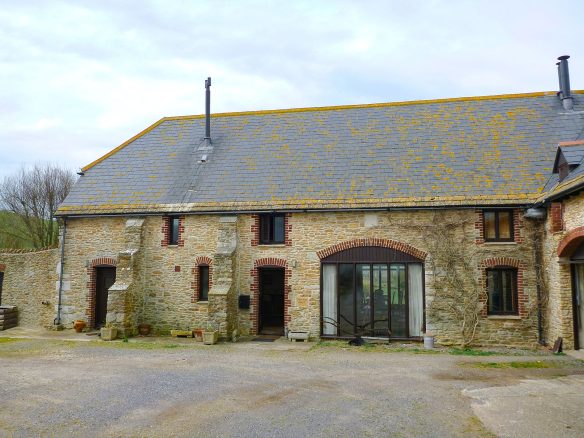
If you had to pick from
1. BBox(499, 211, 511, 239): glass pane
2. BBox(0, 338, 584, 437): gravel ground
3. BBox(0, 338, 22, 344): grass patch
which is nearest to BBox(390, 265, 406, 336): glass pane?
BBox(0, 338, 584, 437): gravel ground

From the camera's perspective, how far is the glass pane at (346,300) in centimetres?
1504

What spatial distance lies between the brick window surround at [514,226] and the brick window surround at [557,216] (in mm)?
1403

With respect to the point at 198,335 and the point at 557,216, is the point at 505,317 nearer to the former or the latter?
the point at 557,216

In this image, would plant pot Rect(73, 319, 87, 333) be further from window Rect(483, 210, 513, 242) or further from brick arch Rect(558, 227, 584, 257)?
brick arch Rect(558, 227, 584, 257)

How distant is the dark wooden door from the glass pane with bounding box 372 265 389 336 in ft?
32.0

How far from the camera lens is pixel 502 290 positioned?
14336 mm

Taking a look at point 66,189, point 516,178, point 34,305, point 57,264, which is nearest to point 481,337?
point 516,178

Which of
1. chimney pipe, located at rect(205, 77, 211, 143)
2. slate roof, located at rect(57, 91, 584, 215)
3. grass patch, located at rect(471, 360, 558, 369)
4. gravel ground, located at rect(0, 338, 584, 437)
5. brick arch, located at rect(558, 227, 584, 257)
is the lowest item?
gravel ground, located at rect(0, 338, 584, 437)

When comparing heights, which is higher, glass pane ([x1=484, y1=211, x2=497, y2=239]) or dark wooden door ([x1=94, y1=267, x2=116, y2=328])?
glass pane ([x1=484, y1=211, x2=497, y2=239])

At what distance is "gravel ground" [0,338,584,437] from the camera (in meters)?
7.11

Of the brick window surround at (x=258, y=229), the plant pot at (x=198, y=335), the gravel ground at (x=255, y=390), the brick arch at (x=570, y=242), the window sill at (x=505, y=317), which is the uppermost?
the brick window surround at (x=258, y=229)

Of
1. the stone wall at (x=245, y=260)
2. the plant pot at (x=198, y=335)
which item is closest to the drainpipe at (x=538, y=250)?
the stone wall at (x=245, y=260)

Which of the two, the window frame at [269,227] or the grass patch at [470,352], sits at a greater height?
the window frame at [269,227]

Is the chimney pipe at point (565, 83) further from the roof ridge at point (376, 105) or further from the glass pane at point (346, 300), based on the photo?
the glass pane at point (346, 300)
